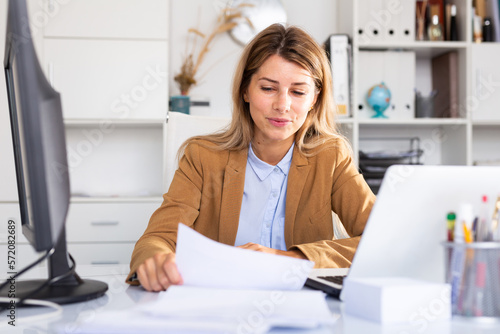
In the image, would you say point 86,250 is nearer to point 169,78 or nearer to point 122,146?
point 122,146

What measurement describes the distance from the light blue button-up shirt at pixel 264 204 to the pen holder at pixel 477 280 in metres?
0.82

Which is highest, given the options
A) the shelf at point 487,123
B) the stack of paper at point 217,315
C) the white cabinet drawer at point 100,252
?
the shelf at point 487,123

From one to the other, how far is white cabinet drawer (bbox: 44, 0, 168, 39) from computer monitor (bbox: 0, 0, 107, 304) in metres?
1.94

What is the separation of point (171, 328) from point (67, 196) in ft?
1.01

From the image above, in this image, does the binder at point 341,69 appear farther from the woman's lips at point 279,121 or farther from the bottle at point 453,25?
the woman's lips at point 279,121

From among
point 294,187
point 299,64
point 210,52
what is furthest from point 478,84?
point 294,187

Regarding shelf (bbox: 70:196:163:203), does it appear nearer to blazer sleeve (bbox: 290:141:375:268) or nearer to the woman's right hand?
blazer sleeve (bbox: 290:141:375:268)

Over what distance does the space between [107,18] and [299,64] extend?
1.52m

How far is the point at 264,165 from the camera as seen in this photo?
1.58 meters

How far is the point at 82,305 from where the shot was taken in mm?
785

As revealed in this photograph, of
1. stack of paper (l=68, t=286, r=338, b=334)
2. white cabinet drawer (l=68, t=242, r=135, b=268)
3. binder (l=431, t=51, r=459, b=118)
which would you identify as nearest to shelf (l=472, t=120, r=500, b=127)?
binder (l=431, t=51, r=459, b=118)

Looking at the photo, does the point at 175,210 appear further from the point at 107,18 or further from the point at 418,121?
the point at 418,121

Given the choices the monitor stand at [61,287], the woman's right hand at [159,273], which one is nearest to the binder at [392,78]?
the woman's right hand at [159,273]

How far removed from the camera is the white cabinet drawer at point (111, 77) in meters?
2.67
